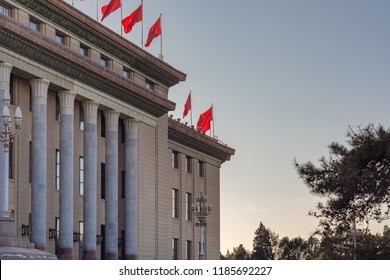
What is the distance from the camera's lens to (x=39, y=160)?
32.3 metres

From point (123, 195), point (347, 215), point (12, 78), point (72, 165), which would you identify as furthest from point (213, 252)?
point (347, 215)

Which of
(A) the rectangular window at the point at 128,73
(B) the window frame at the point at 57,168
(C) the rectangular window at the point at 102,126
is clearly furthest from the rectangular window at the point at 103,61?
(B) the window frame at the point at 57,168

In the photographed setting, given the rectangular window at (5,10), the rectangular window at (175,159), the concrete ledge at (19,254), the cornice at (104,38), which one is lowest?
the concrete ledge at (19,254)

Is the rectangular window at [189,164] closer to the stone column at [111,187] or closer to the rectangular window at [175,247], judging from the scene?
the rectangular window at [175,247]

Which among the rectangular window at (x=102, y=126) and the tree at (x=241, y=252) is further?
the tree at (x=241, y=252)

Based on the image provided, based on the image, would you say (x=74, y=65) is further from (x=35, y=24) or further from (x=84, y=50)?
(x=84, y=50)

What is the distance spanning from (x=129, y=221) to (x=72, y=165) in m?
6.78

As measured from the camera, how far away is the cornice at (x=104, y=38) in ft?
112

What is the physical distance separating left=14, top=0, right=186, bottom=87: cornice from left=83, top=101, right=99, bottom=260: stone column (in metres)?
3.38

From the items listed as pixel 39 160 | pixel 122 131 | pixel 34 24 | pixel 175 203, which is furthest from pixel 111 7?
pixel 175 203

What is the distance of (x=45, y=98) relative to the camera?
3306cm

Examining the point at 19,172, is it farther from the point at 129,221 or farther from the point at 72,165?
the point at 129,221

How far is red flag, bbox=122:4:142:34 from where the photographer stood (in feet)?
127

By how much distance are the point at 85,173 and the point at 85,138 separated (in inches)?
64.1
